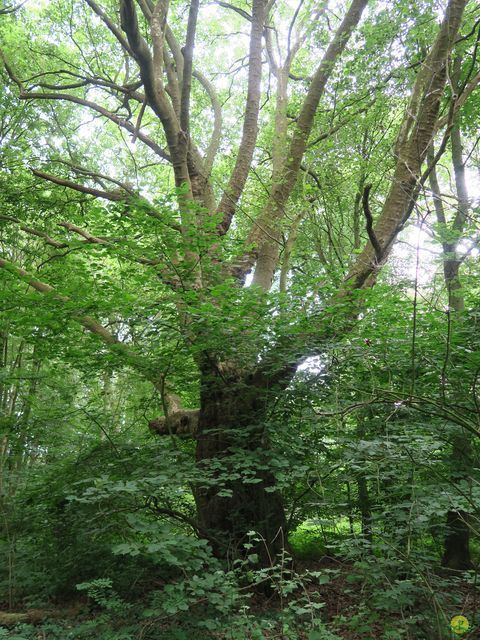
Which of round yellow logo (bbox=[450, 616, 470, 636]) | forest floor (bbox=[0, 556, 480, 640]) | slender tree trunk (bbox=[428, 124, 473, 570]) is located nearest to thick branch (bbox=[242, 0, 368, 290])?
slender tree trunk (bbox=[428, 124, 473, 570])

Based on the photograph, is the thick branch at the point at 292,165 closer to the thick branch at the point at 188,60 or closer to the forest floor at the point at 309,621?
the thick branch at the point at 188,60

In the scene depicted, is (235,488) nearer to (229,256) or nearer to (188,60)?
(229,256)

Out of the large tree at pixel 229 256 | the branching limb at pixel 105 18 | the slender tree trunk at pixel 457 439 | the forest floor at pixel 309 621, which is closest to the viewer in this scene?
the forest floor at pixel 309 621

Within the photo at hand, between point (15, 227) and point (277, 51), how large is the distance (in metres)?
6.42

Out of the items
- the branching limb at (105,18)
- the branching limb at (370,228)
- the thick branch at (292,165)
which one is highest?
the branching limb at (105,18)

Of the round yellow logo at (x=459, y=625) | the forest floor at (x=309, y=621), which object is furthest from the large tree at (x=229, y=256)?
the round yellow logo at (x=459, y=625)

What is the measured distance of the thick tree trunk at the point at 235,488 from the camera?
4.54 meters

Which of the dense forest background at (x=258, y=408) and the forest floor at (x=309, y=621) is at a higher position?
the dense forest background at (x=258, y=408)

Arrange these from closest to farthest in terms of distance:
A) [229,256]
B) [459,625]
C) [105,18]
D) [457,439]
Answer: [459,625] < [457,439] < [229,256] < [105,18]

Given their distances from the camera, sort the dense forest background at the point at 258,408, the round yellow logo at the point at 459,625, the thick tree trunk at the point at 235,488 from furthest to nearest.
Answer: the thick tree trunk at the point at 235,488 < the dense forest background at the point at 258,408 < the round yellow logo at the point at 459,625

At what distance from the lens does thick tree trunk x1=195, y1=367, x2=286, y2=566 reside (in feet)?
14.9

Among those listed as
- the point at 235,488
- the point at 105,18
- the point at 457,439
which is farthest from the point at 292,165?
the point at 235,488

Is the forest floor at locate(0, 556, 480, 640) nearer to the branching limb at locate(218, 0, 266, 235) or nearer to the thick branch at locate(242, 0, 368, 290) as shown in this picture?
the thick branch at locate(242, 0, 368, 290)

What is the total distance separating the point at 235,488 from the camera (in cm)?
477
